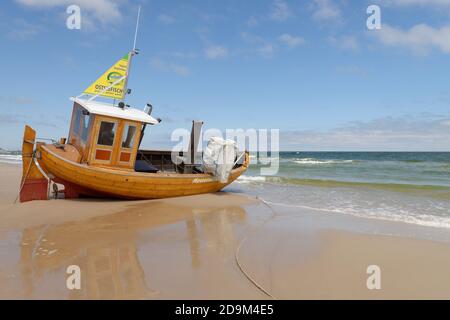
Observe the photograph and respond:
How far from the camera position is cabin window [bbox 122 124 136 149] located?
9195 millimetres

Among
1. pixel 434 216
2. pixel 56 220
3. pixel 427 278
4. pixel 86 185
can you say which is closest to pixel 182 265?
pixel 427 278

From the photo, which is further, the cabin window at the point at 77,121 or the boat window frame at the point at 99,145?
the cabin window at the point at 77,121

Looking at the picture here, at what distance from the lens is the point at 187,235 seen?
5988 mm

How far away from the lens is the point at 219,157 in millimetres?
11109

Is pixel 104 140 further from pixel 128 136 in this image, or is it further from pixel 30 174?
pixel 30 174

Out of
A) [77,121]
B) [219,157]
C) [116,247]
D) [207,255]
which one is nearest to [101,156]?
[77,121]

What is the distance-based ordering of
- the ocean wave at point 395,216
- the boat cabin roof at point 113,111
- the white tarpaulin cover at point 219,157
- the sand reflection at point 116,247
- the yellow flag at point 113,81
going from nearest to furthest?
the sand reflection at point 116,247
the ocean wave at point 395,216
the boat cabin roof at point 113,111
the yellow flag at point 113,81
the white tarpaulin cover at point 219,157

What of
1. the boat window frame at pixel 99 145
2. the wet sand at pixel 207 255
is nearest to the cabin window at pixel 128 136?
the boat window frame at pixel 99 145

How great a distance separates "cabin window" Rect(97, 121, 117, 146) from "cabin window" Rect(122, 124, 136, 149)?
1.03 feet

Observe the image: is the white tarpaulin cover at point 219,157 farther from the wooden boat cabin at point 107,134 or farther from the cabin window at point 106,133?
the cabin window at point 106,133

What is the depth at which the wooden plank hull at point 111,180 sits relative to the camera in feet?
27.9

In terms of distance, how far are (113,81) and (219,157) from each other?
14.0ft

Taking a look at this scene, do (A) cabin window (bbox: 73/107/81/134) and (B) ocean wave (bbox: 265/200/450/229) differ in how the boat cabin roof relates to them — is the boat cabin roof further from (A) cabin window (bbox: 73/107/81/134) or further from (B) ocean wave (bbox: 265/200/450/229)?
(B) ocean wave (bbox: 265/200/450/229)
